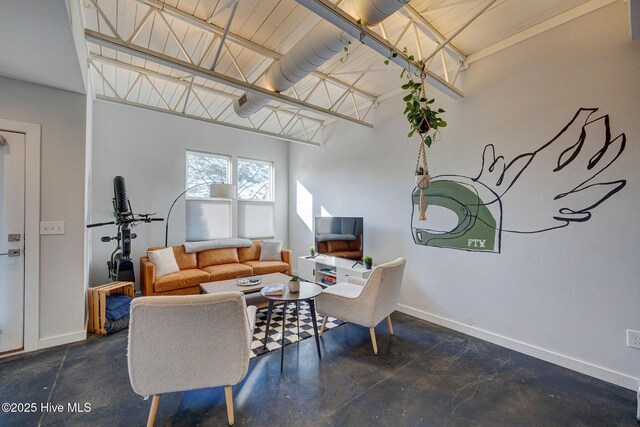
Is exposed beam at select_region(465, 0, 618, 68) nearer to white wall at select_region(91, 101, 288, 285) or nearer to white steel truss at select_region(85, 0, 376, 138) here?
white steel truss at select_region(85, 0, 376, 138)

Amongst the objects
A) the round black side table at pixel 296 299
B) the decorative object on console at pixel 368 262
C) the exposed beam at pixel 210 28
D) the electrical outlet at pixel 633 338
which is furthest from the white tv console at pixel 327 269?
the exposed beam at pixel 210 28

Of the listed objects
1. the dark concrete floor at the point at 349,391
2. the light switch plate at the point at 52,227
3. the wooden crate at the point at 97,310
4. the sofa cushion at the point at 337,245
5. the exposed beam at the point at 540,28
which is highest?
the exposed beam at the point at 540,28

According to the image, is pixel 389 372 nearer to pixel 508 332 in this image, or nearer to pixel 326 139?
pixel 508 332

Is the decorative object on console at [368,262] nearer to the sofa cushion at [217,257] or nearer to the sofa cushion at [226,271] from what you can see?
the sofa cushion at [226,271]

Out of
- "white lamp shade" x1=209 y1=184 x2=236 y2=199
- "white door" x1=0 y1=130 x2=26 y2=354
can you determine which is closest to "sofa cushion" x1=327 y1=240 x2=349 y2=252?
"white lamp shade" x1=209 y1=184 x2=236 y2=199

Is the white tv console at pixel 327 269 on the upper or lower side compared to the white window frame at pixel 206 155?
lower

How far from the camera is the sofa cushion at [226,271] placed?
3.92 metres

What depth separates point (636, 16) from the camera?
1706 millimetres

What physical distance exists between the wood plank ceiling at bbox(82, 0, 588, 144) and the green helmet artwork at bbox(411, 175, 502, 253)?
121 centimetres

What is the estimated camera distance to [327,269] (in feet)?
14.0

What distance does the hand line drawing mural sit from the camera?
2.20m

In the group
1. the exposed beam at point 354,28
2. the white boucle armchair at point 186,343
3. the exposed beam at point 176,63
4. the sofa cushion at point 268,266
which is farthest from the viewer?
the sofa cushion at point 268,266

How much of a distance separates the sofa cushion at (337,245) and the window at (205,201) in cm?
211

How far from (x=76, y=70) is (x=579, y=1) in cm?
434
